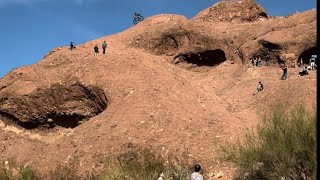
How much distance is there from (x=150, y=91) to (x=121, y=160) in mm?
6200

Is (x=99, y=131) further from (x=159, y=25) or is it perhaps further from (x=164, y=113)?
(x=159, y=25)

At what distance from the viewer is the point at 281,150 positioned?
14.6 m

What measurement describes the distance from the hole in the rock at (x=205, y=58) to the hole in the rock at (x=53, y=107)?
36.8 feet

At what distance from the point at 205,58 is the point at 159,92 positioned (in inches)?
496

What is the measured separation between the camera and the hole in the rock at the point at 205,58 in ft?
121

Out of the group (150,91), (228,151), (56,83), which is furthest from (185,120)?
(56,83)

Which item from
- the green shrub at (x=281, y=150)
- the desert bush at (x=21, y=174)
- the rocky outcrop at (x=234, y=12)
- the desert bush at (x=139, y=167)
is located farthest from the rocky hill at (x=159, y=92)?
the green shrub at (x=281, y=150)

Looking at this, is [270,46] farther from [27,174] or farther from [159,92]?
[27,174]

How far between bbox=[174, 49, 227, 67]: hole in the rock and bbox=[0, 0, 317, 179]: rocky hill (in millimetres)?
78

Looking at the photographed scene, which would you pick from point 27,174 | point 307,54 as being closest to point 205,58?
point 307,54

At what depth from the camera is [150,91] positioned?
25.5 metres

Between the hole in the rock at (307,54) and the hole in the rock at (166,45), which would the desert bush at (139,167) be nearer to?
the hole in the rock at (307,54)

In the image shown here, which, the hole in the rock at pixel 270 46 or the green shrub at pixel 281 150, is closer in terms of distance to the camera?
the green shrub at pixel 281 150

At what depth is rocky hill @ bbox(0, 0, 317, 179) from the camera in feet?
71.9
